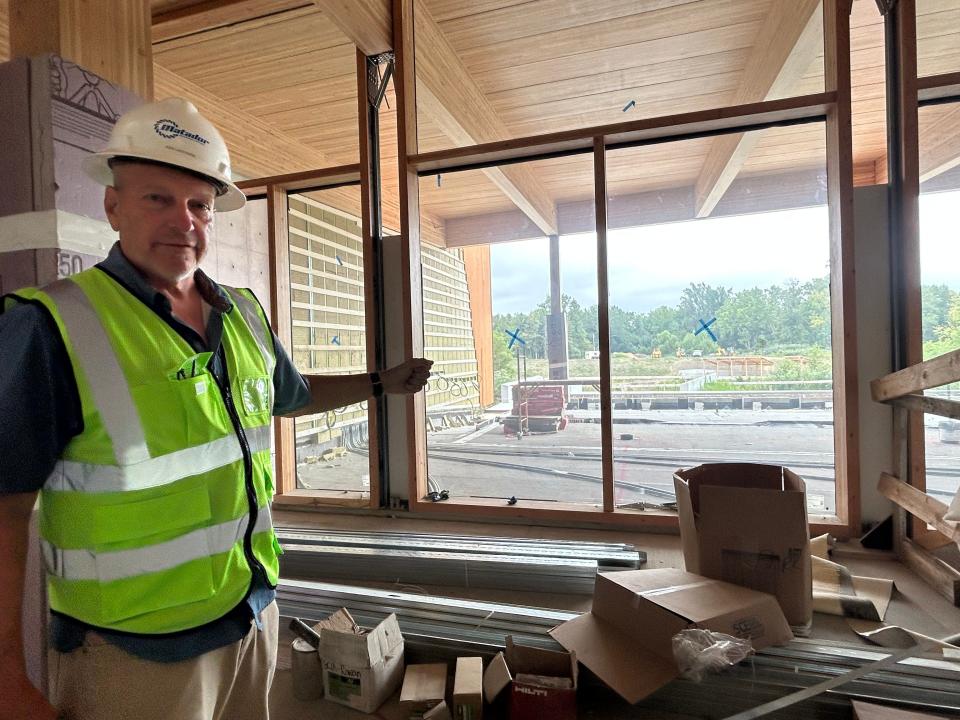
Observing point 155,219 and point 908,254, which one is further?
point 908,254

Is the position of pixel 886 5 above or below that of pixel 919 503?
above

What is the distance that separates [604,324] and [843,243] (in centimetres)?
133

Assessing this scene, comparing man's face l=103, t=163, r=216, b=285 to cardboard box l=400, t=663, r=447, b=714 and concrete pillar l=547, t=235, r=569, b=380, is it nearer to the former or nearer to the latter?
cardboard box l=400, t=663, r=447, b=714

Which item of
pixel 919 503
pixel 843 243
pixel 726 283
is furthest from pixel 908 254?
pixel 919 503

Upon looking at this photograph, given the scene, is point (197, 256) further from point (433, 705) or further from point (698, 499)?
point (698, 499)

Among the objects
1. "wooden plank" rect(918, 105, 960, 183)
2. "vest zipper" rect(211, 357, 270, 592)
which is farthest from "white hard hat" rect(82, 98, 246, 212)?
"wooden plank" rect(918, 105, 960, 183)

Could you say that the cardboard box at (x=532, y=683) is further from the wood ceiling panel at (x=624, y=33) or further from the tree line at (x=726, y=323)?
the wood ceiling panel at (x=624, y=33)

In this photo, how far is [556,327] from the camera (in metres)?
4.03

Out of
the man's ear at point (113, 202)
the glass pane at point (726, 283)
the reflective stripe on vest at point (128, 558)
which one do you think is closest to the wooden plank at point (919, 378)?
the glass pane at point (726, 283)

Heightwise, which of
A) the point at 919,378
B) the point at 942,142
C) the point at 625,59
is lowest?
the point at 919,378

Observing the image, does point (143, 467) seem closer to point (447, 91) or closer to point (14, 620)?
point (14, 620)

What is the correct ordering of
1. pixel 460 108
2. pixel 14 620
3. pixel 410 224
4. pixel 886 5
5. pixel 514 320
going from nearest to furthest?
1. pixel 14 620
2. pixel 886 5
3. pixel 410 224
4. pixel 460 108
5. pixel 514 320

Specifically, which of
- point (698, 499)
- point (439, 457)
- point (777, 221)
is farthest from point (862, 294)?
point (439, 457)

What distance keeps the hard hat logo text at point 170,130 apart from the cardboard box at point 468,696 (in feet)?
5.84
